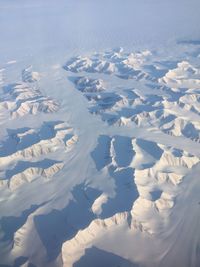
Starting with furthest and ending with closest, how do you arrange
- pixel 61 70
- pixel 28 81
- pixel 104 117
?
pixel 61 70 < pixel 28 81 < pixel 104 117

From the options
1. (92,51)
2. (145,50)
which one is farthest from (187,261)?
(92,51)

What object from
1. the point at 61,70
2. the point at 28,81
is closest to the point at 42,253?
the point at 28,81

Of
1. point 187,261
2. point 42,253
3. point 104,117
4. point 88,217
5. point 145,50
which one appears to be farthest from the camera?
point 145,50

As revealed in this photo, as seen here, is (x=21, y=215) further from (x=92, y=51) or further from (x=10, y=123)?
(x=92, y=51)

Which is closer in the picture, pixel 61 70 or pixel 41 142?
pixel 41 142

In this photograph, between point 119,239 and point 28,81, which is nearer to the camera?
point 119,239

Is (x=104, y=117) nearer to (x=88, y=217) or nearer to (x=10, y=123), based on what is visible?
(x=10, y=123)
